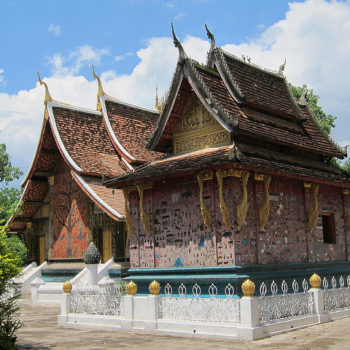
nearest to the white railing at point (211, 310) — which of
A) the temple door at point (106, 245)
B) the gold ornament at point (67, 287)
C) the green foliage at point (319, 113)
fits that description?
the gold ornament at point (67, 287)

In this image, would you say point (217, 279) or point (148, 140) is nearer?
point (217, 279)

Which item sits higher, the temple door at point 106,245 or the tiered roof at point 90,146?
the tiered roof at point 90,146

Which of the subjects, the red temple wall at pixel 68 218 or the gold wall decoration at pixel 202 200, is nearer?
the gold wall decoration at pixel 202 200

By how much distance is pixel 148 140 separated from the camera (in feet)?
47.4

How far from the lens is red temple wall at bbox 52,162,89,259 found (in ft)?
69.0

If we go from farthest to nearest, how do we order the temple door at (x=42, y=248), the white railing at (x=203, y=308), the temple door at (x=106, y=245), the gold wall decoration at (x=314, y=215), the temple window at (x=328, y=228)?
A: the temple door at (x=42, y=248), the temple door at (x=106, y=245), the temple window at (x=328, y=228), the gold wall decoration at (x=314, y=215), the white railing at (x=203, y=308)

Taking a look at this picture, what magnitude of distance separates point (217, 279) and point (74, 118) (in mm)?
12942

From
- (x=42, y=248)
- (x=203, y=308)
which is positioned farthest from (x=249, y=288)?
(x=42, y=248)

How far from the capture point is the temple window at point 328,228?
14586 millimetres

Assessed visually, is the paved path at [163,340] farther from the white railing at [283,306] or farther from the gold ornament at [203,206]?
the gold ornament at [203,206]

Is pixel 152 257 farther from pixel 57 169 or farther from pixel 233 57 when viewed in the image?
pixel 57 169

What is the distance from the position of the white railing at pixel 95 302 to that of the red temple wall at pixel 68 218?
307 inches

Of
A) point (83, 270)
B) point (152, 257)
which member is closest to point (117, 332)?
point (152, 257)

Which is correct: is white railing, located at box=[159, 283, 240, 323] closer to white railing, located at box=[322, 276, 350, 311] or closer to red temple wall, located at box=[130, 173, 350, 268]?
red temple wall, located at box=[130, 173, 350, 268]
